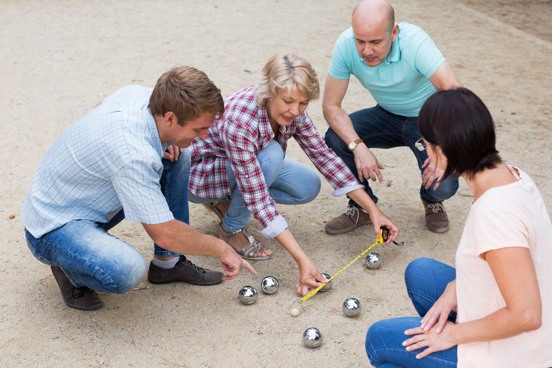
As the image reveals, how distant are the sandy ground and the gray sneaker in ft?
0.17

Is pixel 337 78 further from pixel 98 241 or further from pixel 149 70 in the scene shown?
pixel 149 70

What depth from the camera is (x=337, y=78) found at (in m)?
4.88

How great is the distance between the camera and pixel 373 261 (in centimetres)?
448

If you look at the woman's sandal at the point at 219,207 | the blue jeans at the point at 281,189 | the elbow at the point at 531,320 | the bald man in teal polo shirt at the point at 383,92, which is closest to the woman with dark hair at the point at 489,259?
the elbow at the point at 531,320

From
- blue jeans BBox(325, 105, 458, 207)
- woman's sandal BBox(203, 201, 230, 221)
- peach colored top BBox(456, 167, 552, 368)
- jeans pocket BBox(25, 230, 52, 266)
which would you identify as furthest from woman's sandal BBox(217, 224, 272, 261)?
peach colored top BBox(456, 167, 552, 368)

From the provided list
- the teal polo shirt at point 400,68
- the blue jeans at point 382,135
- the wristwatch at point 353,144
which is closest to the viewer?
the teal polo shirt at point 400,68

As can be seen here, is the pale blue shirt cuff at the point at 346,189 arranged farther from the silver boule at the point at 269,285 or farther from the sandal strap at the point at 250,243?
the silver boule at the point at 269,285

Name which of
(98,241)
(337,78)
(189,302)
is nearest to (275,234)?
(189,302)

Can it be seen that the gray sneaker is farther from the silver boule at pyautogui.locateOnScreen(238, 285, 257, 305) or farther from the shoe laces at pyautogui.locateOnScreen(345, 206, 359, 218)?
the shoe laces at pyautogui.locateOnScreen(345, 206, 359, 218)

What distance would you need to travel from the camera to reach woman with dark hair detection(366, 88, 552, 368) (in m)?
2.49

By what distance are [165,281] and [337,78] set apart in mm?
1691

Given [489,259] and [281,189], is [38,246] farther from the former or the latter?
[489,259]

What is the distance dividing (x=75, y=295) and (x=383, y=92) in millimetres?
2264

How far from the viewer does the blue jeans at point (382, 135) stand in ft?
16.0
